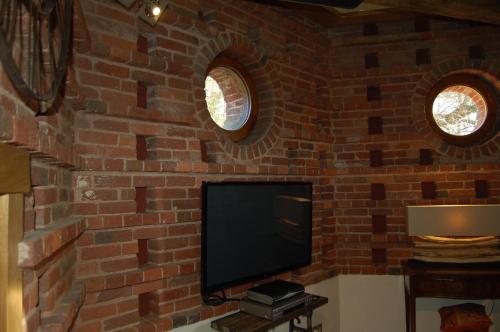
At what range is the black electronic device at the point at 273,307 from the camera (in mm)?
2555

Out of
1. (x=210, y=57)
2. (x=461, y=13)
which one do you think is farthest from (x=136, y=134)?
(x=461, y=13)

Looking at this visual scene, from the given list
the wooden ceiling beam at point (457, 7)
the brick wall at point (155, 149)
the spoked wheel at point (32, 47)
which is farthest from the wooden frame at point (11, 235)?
the wooden ceiling beam at point (457, 7)

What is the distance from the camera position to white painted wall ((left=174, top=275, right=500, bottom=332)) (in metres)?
3.61

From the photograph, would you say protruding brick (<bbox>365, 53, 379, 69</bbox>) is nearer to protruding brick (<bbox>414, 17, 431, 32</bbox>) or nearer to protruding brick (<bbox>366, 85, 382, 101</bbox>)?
protruding brick (<bbox>366, 85, 382, 101</bbox>)

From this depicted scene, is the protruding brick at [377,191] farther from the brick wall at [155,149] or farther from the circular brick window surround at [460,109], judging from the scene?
the brick wall at [155,149]

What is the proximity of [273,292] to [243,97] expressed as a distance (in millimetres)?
1509

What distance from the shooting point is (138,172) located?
2.37m

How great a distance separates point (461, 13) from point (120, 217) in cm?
275

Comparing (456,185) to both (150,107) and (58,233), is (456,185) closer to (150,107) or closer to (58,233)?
(150,107)

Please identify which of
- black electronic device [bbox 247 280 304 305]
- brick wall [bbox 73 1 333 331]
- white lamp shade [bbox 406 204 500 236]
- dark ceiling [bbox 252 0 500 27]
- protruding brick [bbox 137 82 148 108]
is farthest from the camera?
white lamp shade [bbox 406 204 500 236]

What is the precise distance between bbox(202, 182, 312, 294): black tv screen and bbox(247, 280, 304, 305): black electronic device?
94mm

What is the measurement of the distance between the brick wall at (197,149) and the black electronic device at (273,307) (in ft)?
0.69

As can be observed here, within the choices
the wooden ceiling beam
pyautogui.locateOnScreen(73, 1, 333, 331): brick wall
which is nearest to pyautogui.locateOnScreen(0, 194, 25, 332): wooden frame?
pyautogui.locateOnScreen(73, 1, 333, 331): brick wall

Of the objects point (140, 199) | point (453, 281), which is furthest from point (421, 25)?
point (140, 199)
